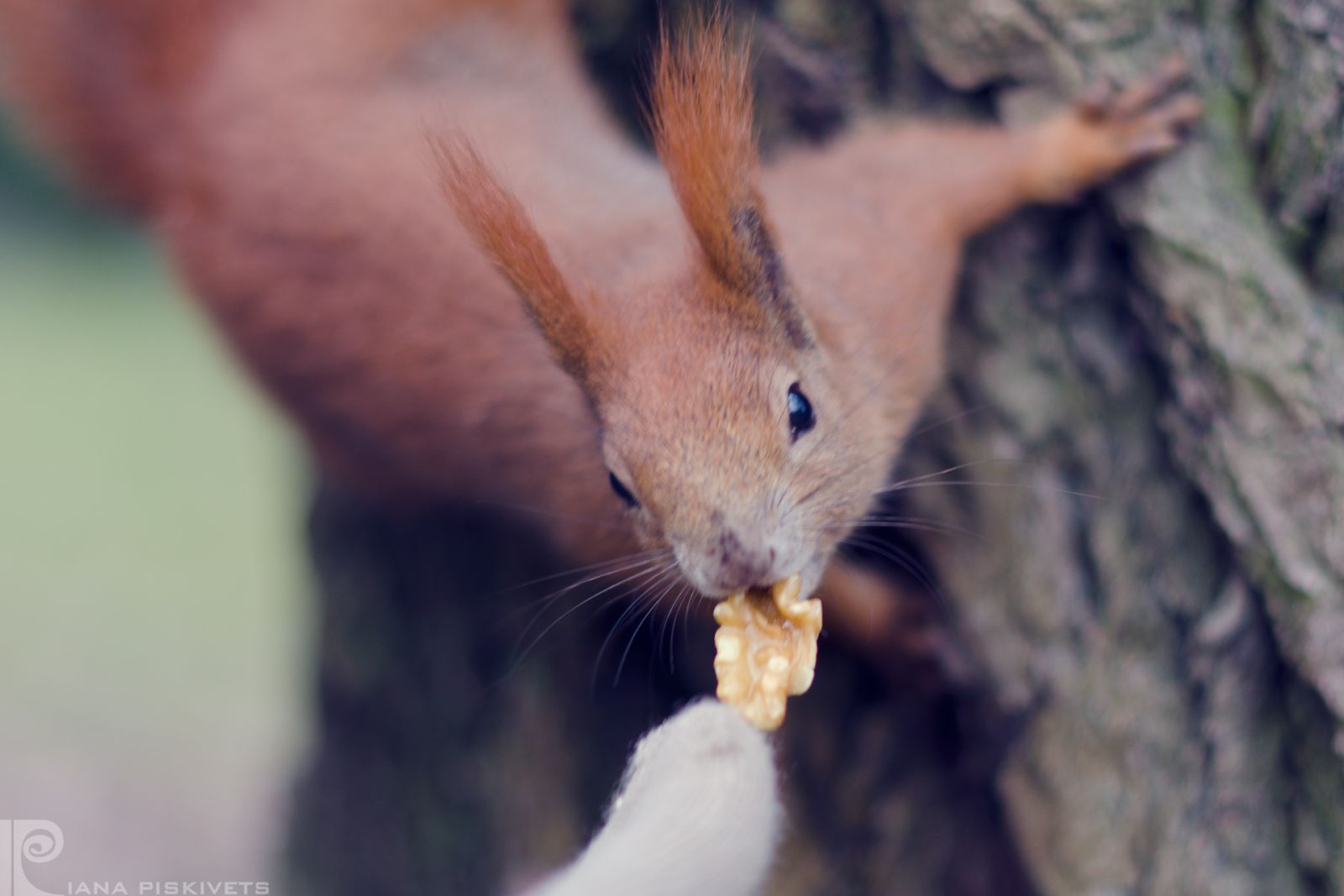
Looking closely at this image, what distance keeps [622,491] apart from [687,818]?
61 cm

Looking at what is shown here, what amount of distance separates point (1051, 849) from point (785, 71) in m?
1.33

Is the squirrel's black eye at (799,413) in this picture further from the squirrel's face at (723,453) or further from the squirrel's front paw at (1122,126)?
the squirrel's front paw at (1122,126)

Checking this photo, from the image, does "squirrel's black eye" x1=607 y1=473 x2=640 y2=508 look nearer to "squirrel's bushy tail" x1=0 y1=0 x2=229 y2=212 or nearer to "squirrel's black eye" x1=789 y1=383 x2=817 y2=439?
"squirrel's black eye" x1=789 y1=383 x2=817 y2=439

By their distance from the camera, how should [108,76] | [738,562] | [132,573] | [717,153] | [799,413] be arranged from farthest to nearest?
[132,573], [108,76], [799,413], [717,153], [738,562]

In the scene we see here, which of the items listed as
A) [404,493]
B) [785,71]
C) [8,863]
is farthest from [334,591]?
[785,71]

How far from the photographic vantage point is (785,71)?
7.26ft

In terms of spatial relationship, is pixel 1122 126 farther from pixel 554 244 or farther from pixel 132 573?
pixel 132 573

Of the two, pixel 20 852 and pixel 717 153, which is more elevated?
pixel 717 153

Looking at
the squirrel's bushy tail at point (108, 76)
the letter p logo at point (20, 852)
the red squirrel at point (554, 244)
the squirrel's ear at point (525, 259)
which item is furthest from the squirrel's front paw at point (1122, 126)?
the letter p logo at point (20, 852)

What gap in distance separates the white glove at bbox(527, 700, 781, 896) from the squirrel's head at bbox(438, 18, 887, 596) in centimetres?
29

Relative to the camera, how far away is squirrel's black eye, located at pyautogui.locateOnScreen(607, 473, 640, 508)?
1697 millimetres

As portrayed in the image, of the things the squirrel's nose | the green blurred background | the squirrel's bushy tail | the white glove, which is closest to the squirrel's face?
the squirrel's nose

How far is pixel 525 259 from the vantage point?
5.29 feet

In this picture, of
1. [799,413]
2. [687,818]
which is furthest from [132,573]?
[687,818]
